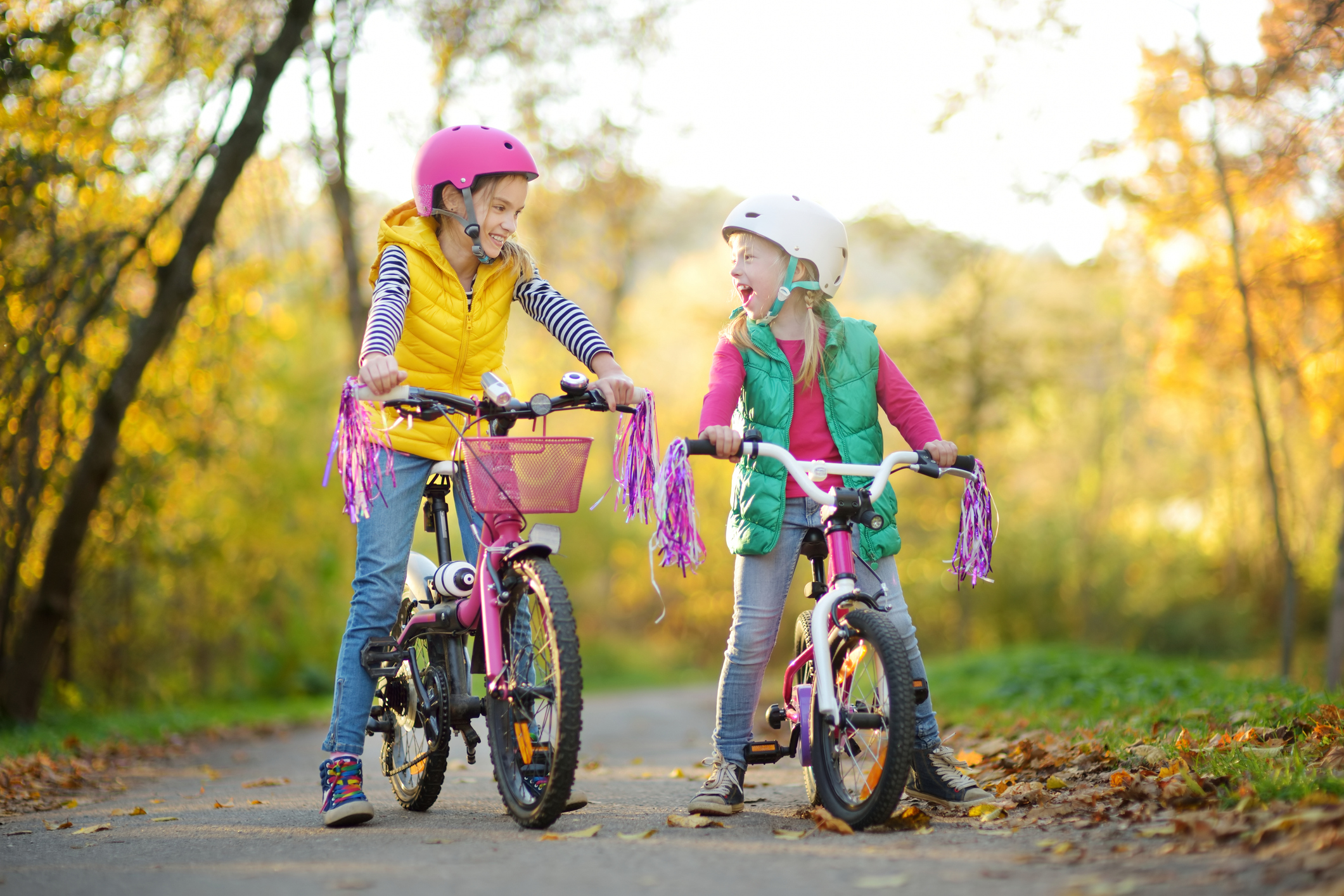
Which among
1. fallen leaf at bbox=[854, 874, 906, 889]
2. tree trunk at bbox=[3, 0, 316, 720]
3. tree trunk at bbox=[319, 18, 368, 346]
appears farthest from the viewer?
tree trunk at bbox=[319, 18, 368, 346]

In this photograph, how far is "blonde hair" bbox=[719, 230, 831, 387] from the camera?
399 centimetres

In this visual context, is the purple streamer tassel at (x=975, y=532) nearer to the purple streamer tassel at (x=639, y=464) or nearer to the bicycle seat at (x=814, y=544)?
the bicycle seat at (x=814, y=544)

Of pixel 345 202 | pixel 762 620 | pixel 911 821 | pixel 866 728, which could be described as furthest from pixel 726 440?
pixel 345 202

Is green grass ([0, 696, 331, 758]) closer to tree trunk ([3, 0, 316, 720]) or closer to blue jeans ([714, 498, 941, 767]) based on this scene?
tree trunk ([3, 0, 316, 720])

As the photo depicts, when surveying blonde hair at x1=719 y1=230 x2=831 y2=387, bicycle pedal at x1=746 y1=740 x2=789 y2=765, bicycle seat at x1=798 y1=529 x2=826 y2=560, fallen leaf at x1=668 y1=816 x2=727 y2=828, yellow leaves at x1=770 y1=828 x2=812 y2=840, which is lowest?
fallen leaf at x1=668 y1=816 x2=727 y2=828

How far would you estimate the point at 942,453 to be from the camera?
3783mm

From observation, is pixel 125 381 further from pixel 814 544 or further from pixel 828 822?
pixel 828 822

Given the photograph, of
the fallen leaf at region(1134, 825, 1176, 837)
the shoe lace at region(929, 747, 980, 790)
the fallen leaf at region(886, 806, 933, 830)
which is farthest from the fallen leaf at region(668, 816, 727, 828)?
the fallen leaf at region(1134, 825, 1176, 837)

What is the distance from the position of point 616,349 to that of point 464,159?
22.6 meters

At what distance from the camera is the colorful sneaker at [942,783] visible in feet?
12.7

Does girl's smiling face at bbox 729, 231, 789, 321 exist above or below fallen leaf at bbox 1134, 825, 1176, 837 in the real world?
above

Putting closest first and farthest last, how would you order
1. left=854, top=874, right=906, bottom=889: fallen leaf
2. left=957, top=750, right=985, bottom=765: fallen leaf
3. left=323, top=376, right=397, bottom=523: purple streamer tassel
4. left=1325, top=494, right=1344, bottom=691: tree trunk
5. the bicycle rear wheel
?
left=854, top=874, right=906, bottom=889: fallen leaf → the bicycle rear wheel → left=323, top=376, right=397, bottom=523: purple streamer tassel → left=957, top=750, right=985, bottom=765: fallen leaf → left=1325, top=494, right=1344, bottom=691: tree trunk

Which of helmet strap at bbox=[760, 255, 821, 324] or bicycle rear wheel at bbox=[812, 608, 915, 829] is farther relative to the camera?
helmet strap at bbox=[760, 255, 821, 324]

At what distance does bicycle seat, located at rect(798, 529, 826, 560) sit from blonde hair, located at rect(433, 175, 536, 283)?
1.36 metres
